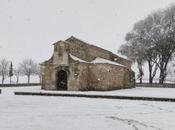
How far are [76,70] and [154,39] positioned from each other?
25777mm

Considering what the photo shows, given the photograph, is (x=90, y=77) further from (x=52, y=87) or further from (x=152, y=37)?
(x=152, y=37)

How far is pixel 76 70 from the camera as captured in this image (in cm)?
4334

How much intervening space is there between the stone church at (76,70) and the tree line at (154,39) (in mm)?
18640

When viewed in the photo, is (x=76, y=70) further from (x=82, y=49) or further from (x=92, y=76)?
(x=82, y=49)

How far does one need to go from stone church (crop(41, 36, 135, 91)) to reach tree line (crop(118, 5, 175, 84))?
18640 mm

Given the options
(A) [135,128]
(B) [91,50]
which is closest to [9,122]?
(A) [135,128]

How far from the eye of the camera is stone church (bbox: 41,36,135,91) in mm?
43375

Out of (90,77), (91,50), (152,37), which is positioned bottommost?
(90,77)

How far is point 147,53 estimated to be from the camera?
2547 inches

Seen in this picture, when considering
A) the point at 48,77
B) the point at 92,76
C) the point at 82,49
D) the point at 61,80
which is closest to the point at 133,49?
the point at 82,49

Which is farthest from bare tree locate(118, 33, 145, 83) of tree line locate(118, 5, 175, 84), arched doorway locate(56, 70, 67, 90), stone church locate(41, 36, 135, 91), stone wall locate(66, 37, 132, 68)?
arched doorway locate(56, 70, 67, 90)

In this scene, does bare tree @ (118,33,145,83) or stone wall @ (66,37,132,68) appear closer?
stone wall @ (66,37,132,68)

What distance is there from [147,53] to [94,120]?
50428 millimetres

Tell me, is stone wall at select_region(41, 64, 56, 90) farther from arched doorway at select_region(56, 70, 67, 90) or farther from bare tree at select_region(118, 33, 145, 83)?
bare tree at select_region(118, 33, 145, 83)
